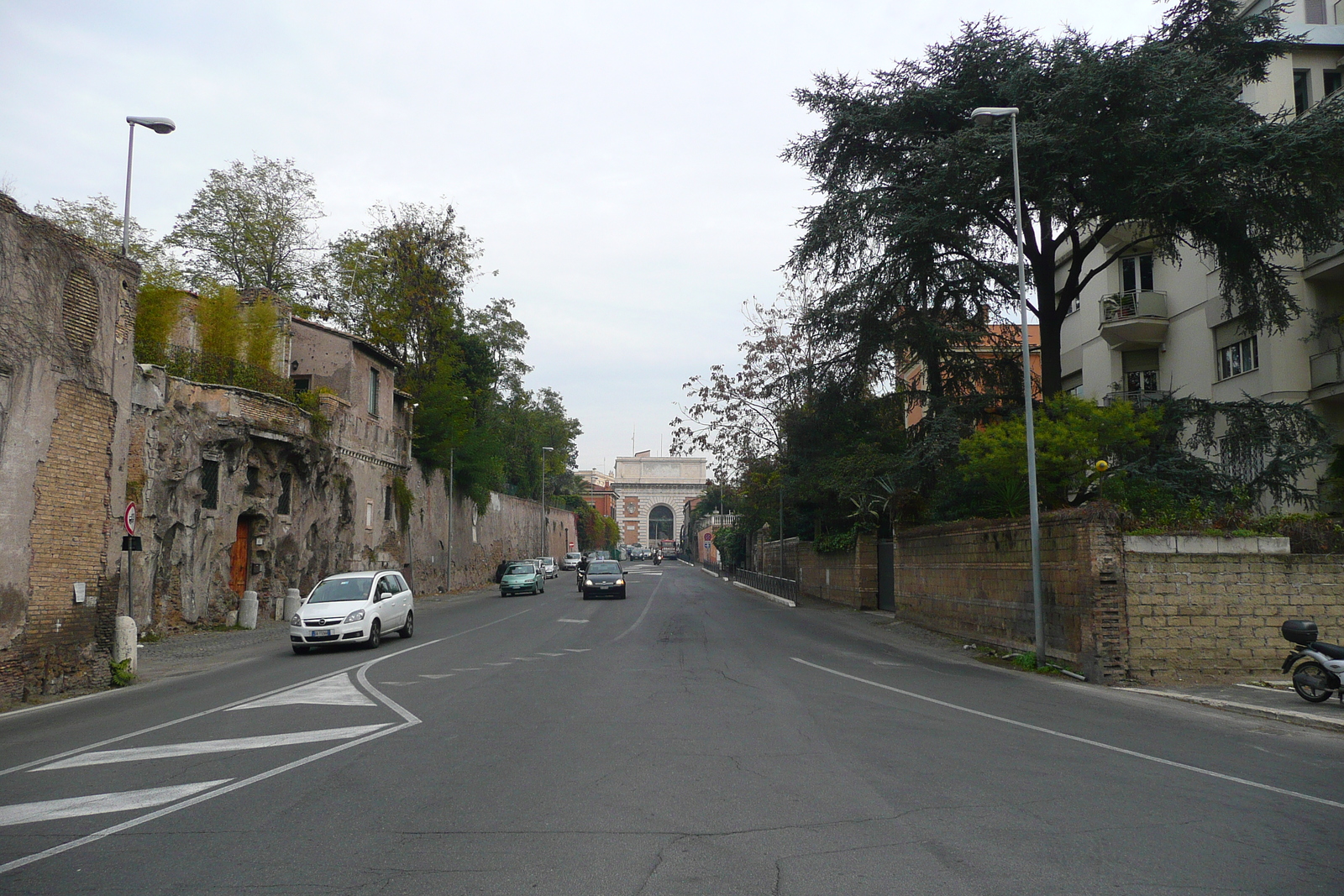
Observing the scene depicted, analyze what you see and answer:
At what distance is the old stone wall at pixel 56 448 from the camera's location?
1266cm

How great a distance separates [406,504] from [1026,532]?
3160 centimetres

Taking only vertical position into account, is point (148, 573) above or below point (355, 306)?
below

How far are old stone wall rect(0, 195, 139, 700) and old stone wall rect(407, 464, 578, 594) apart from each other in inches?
1157

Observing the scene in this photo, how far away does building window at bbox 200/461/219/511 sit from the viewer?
25.2m

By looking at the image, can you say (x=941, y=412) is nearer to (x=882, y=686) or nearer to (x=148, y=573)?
(x=882, y=686)

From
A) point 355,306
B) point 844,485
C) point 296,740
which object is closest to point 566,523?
point 355,306

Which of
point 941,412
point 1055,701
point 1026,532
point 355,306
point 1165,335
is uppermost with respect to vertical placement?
point 355,306

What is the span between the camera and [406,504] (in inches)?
1676

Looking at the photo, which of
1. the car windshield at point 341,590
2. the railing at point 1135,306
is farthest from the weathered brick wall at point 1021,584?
the car windshield at point 341,590

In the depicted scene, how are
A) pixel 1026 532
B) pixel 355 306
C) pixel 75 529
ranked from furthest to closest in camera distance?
pixel 355 306
pixel 1026 532
pixel 75 529

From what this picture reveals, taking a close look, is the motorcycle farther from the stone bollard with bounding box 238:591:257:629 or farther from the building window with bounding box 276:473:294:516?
the building window with bounding box 276:473:294:516

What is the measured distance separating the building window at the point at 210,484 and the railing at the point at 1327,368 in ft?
102

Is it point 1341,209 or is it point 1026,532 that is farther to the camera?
point 1341,209

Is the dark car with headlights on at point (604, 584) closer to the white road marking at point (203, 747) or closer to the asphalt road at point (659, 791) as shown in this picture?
the asphalt road at point (659, 791)
